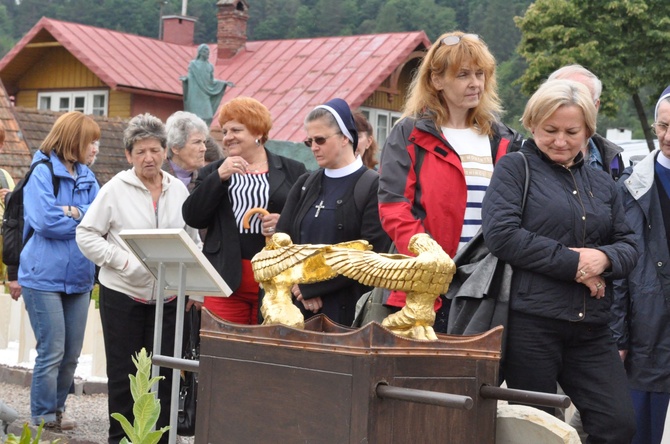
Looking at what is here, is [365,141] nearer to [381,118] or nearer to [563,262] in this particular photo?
[563,262]

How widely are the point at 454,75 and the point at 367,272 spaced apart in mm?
1439

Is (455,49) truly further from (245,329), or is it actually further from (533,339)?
(245,329)

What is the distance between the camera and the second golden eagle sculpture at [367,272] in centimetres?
330

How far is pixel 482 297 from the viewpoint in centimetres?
404

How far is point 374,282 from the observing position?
11.0ft

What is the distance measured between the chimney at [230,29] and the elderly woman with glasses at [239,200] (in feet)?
109

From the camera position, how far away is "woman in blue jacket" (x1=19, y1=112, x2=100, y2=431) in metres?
6.82

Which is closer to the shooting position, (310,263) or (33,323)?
(310,263)

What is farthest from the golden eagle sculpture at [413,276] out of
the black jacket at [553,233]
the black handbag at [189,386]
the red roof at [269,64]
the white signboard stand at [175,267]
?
the red roof at [269,64]

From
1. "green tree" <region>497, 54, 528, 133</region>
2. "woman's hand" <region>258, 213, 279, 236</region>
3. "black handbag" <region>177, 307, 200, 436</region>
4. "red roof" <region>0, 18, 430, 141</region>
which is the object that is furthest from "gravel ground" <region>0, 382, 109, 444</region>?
"green tree" <region>497, 54, 528, 133</region>

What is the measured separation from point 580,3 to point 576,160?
116 ft

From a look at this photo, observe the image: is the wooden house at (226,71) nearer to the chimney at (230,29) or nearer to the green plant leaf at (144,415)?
the chimney at (230,29)

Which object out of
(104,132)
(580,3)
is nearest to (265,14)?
(580,3)

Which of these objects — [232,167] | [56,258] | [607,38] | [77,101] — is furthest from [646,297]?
[607,38]
